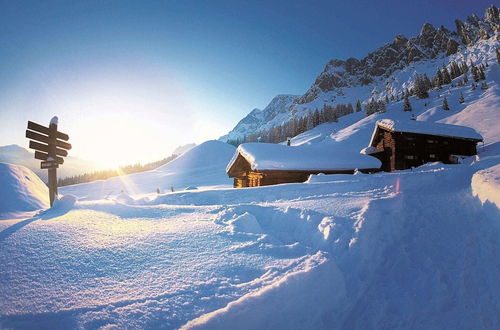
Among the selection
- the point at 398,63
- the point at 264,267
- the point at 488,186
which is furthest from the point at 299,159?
the point at 398,63

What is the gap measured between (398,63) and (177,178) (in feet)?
559

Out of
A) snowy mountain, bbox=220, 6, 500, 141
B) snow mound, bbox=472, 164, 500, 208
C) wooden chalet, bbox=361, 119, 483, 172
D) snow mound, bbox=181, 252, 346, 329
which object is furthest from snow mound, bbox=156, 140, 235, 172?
snowy mountain, bbox=220, 6, 500, 141

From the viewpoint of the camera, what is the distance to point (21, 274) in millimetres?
2551

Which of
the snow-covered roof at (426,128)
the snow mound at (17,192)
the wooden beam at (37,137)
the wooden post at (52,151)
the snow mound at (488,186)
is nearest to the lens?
the snow mound at (488,186)

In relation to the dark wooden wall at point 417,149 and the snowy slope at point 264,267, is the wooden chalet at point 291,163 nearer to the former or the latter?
the dark wooden wall at point 417,149

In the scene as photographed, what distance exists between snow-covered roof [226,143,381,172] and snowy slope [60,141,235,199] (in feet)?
67.8

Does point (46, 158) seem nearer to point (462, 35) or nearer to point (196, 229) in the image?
point (196, 229)

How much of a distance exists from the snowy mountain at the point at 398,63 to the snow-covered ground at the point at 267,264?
120514 mm

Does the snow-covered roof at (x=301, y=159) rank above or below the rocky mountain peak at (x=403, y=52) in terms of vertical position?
below

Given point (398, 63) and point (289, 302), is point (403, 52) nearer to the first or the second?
point (398, 63)

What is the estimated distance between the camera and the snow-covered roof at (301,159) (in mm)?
14062

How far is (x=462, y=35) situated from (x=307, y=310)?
185389 mm

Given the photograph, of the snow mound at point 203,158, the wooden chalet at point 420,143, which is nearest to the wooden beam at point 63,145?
the wooden chalet at point 420,143

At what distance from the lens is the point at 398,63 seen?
152 meters
